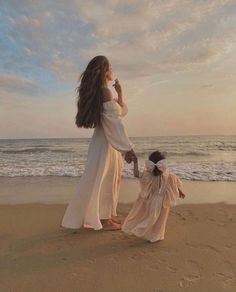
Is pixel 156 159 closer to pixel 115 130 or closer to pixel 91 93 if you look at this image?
pixel 115 130

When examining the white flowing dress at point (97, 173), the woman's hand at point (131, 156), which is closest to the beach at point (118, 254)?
the white flowing dress at point (97, 173)

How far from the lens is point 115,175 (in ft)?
14.4

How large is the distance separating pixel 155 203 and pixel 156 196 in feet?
0.28

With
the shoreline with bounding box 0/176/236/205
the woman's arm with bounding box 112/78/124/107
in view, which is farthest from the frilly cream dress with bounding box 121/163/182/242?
the shoreline with bounding box 0/176/236/205

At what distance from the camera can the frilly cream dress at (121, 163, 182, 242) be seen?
3920 millimetres

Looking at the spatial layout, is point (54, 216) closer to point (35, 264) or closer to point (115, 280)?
point (35, 264)

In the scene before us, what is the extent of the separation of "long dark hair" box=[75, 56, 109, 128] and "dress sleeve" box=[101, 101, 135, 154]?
12cm

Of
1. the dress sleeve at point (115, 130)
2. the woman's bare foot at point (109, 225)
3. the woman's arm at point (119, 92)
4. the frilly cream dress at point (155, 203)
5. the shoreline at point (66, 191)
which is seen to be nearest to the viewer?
the frilly cream dress at point (155, 203)

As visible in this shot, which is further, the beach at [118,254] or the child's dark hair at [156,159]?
the child's dark hair at [156,159]

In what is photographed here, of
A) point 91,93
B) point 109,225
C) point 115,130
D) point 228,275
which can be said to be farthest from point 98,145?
point 228,275

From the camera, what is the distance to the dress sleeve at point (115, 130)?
403 cm

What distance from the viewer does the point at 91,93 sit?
4.11 metres

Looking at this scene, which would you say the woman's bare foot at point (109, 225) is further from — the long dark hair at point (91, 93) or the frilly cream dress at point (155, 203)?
the long dark hair at point (91, 93)

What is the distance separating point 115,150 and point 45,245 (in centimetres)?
151
